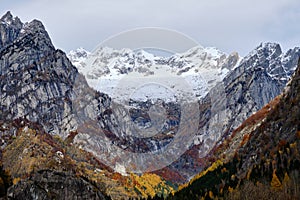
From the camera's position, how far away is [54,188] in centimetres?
13188

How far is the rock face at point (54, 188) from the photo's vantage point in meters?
122

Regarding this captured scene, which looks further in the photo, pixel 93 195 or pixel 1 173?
pixel 93 195

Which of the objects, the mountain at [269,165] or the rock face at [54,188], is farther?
the rock face at [54,188]

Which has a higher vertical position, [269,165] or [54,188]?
[269,165]

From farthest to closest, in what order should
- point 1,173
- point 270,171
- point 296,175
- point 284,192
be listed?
point 1,173, point 270,171, point 296,175, point 284,192

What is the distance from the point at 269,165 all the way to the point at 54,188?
5895 centimetres

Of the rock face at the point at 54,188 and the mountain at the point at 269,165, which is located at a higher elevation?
the mountain at the point at 269,165

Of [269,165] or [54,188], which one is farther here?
[54,188]

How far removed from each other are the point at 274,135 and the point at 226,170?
19314 millimetres

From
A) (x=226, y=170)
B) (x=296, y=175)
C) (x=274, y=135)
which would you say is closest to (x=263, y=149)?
(x=274, y=135)

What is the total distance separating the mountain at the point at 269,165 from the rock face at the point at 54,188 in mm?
29767

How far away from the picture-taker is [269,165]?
106625 mm

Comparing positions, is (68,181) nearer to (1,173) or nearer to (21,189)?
(21,189)

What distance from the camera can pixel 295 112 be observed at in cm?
12219
